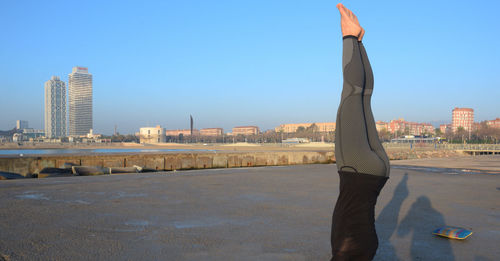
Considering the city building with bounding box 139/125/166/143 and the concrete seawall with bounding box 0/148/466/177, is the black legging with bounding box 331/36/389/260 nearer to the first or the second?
the concrete seawall with bounding box 0/148/466/177

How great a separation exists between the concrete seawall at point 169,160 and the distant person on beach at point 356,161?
56.1 ft

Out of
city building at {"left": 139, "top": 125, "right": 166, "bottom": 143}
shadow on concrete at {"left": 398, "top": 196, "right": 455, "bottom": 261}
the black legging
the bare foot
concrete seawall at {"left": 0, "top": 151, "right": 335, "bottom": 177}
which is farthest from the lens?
city building at {"left": 139, "top": 125, "right": 166, "bottom": 143}

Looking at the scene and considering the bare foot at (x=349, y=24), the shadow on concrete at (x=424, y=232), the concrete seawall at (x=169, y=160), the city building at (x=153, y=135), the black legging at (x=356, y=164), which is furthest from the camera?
the city building at (x=153, y=135)

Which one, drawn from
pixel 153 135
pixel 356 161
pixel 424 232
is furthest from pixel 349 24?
pixel 153 135

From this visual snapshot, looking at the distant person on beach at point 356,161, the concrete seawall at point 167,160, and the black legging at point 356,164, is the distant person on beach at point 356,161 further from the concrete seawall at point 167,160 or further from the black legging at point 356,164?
the concrete seawall at point 167,160

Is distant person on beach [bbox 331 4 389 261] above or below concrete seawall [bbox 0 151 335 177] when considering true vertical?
above

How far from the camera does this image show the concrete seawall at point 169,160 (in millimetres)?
16078

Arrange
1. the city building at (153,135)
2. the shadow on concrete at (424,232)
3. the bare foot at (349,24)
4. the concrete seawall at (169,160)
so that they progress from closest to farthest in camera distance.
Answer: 1. the bare foot at (349,24)
2. the shadow on concrete at (424,232)
3. the concrete seawall at (169,160)
4. the city building at (153,135)

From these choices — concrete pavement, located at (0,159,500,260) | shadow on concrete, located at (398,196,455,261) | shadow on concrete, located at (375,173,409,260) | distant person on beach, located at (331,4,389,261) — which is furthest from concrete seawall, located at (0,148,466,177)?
distant person on beach, located at (331,4,389,261)

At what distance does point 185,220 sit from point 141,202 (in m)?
2.07

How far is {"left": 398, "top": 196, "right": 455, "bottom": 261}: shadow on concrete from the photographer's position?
412 cm

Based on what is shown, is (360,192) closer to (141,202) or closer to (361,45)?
(361,45)

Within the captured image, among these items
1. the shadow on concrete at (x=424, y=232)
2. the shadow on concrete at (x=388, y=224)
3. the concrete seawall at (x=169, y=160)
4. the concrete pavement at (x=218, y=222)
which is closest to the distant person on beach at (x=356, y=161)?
the concrete pavement at (x=218, y=222)

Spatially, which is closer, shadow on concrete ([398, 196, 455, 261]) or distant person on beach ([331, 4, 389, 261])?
distant person on beach ([331, 4, 389, 261])
